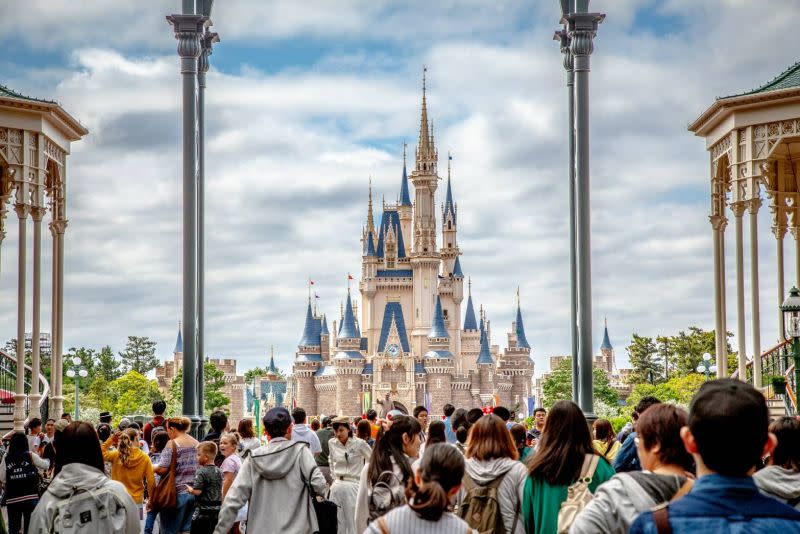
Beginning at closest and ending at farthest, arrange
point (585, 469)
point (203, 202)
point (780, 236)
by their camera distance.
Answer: point (585, 469) < point (203, 202) < point (780, 236)

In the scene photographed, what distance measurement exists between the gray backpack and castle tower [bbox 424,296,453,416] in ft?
371

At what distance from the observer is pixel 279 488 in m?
7.94

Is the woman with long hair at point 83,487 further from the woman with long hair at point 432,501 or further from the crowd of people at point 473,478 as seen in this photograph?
the woman with long hair at point 432,501

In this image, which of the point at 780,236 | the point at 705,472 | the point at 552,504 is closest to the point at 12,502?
the point at 552,504

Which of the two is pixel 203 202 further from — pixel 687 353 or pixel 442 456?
pixel 687 353

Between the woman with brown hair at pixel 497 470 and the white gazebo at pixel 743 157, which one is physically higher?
the white gazebo at pixel 743 157

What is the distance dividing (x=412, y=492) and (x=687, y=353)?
81954mm

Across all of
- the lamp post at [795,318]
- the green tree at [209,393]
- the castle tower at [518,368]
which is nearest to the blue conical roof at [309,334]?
the castle tower at [518,368]

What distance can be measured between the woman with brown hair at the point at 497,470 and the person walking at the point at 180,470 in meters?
4.40

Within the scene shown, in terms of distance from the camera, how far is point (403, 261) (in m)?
130

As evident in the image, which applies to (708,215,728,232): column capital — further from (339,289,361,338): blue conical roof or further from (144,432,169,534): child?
(339,289,361,338): blue conical roof

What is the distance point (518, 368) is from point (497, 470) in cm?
12425

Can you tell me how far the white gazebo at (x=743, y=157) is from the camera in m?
18.5

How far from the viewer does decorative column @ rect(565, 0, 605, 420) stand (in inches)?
516
